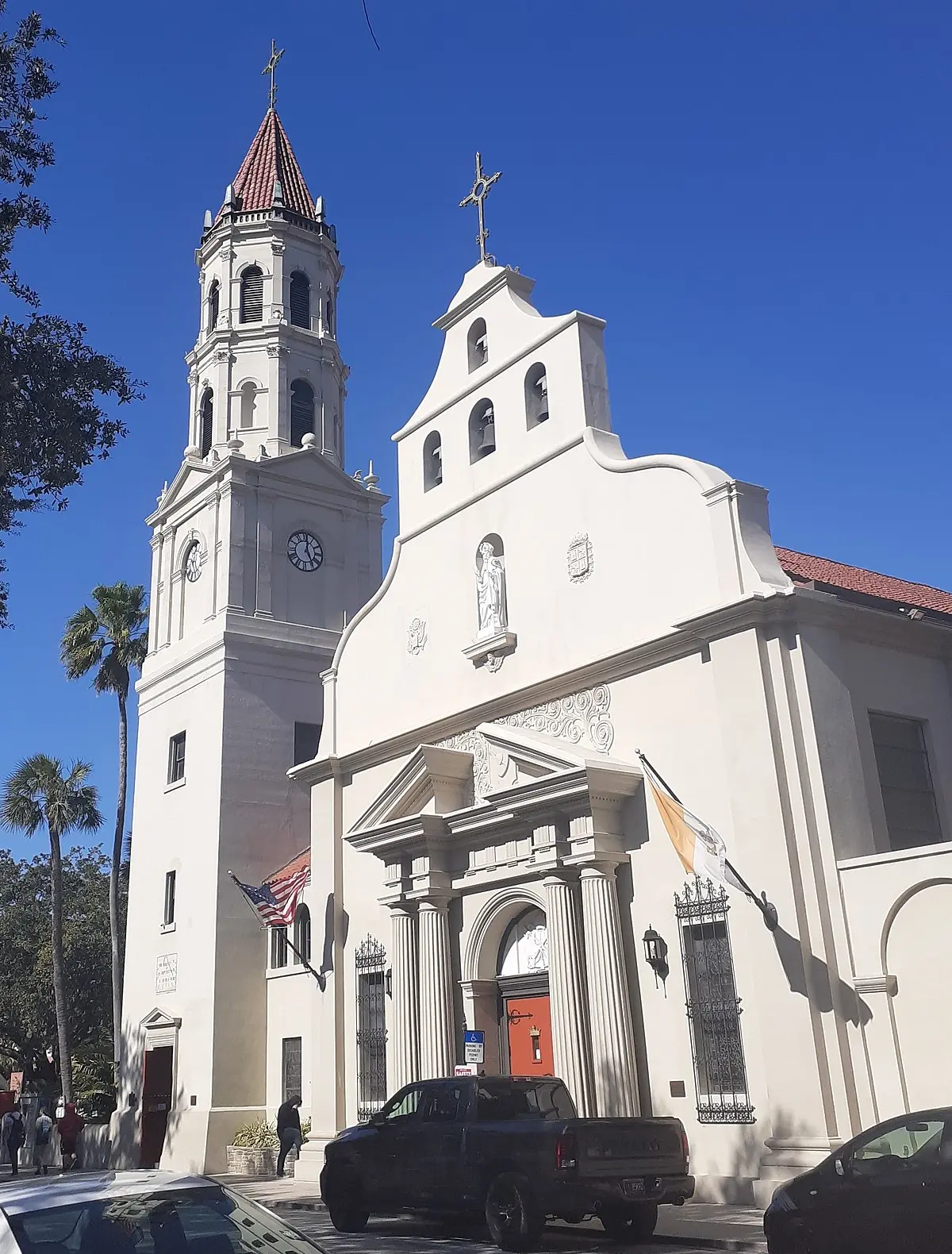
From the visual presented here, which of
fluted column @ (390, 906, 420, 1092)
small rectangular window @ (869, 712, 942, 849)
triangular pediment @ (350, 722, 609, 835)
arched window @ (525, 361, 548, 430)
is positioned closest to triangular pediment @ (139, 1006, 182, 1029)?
triangular pediment @ (350, 722, 609, 835)

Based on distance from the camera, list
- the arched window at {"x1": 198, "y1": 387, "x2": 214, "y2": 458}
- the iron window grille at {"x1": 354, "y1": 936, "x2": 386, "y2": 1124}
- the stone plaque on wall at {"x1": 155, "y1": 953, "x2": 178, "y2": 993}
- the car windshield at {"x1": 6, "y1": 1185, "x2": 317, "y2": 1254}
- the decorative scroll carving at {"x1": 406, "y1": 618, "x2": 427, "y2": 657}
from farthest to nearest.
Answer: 1. the arched window at {"x1": 198, "y1": 387, "x2": 214, "y2": 458}
2. the stone plaque on wall at {"x1": 155, "y1": 953, "x2": 178, "y2": 993}
3. the decorative scroll carving at {"x1": 406, "y1": 618, "x2": 427, "y2": 657}
4. the iron window grille at {"x1": 354, "y1": 936, "x2": 386, "y2": 1124}
5. the car windshield at {"x1": 6, "y1": 1185, "x2": 317, "y2": 1254}

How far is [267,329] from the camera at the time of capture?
3194 centimetres

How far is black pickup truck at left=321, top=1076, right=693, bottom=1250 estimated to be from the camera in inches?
445

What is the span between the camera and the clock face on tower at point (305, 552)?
100.0ft

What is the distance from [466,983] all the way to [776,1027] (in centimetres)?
589

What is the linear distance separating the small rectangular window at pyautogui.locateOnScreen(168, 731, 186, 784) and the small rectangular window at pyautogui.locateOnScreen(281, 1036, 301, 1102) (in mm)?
6944

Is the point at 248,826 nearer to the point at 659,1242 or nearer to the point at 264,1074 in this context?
the point at 264,1074

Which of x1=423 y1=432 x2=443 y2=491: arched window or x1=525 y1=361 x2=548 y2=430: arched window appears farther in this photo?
x1=423 y1=432 x2=443 y2=491: arched window

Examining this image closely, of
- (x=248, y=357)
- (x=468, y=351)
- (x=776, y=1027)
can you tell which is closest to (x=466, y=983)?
(x=776, y=1027)

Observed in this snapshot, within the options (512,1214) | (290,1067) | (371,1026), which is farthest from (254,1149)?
(512,1214)

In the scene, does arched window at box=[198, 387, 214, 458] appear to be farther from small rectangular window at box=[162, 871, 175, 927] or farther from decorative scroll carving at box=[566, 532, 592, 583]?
decorative scroll carving at box=[566, 532, 592, 583]

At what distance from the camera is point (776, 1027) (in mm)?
14102

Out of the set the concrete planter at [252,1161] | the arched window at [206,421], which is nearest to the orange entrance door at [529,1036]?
the concrete planter at [252,1161]

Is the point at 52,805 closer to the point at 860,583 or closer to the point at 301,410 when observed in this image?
the point at 301,410
